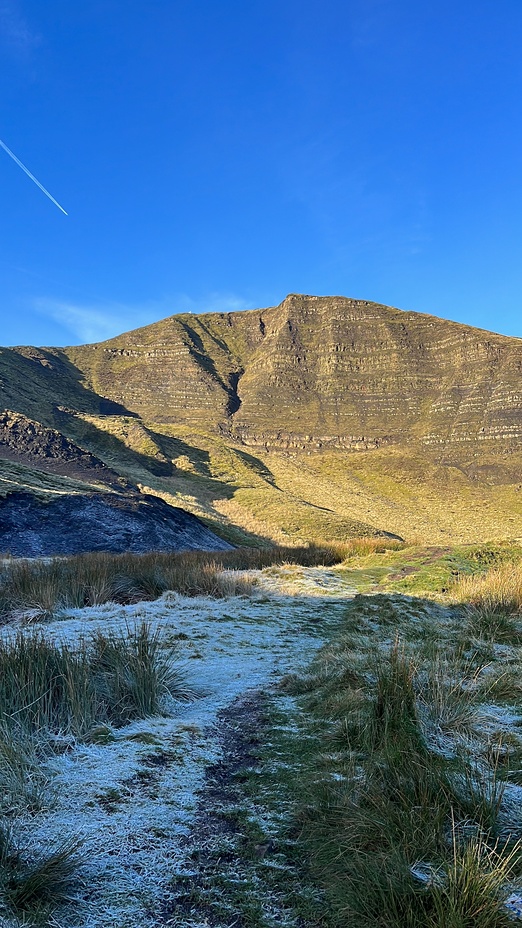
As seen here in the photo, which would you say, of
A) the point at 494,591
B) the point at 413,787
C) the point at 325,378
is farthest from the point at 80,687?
the point at 325,378

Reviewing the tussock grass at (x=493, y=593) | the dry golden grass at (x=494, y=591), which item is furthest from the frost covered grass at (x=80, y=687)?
the dry golden grass at (x=494, y=591)

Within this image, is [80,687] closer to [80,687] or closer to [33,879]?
[80,687]

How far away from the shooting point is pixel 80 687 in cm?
388

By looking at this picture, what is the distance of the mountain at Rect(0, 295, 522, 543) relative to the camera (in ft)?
143

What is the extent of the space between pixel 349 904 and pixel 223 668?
384 cm

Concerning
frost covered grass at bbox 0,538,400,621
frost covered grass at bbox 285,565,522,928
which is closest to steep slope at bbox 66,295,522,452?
frost covered grass at bbox 0,538,400,621

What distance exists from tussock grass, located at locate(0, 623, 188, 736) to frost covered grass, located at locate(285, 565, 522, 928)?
4.37 feet

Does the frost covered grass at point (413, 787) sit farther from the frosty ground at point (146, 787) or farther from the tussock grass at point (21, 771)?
the tussock grass at point (21, 771)

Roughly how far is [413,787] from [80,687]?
8.38 ft

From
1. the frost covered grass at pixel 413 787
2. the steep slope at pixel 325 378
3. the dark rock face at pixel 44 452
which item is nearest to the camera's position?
the frost covered grass at pixel 413 787

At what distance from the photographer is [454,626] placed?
7.26 metres

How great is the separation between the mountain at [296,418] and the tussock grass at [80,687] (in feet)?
61.1

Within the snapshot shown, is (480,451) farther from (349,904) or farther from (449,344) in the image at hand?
(349,904)

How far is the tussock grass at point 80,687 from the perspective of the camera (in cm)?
361
